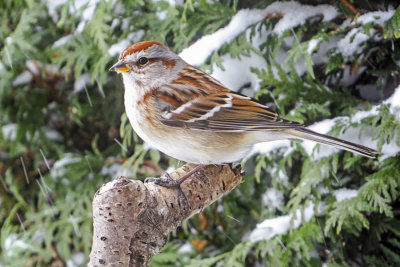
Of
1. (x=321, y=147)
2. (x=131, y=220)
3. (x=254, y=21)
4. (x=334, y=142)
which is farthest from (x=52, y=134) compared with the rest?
(x=334, y=142)

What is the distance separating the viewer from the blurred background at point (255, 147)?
8.70ft

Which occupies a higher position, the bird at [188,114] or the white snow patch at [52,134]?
the bird at [188,114]

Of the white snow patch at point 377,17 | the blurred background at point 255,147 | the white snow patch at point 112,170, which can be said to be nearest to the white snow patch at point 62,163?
the blurred background at point 255,147

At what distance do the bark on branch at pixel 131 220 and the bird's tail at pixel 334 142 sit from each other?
0.57 metres

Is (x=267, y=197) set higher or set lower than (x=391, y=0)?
lower

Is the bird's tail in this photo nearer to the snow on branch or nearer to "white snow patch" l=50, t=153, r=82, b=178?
the snow on branch

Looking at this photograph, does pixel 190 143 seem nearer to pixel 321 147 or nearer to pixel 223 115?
pixel 223 115

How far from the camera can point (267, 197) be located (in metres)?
3.15

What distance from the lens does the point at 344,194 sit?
271 centimetres

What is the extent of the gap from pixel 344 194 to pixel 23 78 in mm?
2471

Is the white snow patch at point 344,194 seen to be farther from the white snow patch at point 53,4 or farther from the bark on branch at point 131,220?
the white snow patch at point 53,4

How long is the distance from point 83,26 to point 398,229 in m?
2.21

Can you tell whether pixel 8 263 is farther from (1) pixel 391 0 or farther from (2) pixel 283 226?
(1) pixel 391 0

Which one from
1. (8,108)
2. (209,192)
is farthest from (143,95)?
(8,108)
